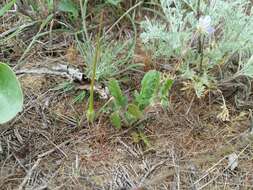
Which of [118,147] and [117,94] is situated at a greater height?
[117,94]

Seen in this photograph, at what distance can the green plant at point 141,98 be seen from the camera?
152 cm

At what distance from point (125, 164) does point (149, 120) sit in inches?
7.2

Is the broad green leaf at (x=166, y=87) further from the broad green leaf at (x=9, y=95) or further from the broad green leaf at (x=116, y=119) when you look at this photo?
the broad green leaf at (x=9, y=95)

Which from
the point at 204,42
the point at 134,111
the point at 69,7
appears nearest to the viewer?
the point at 134,111

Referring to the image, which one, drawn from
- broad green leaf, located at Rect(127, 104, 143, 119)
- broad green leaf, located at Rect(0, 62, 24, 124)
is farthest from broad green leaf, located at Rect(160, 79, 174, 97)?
broad green leaf, located at Rect(0, 62, 24, 124)

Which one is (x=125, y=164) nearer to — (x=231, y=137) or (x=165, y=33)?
(x=231, y=137)

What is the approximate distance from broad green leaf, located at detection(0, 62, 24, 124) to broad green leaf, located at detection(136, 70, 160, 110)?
0.38 m

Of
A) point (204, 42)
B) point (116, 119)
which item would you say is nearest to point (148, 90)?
point (116, 119)

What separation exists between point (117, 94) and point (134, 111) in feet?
0.25

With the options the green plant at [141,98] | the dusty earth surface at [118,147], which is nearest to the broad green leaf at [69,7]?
the dusty earth surface at [118,147]

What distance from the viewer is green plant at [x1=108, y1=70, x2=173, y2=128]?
1.52 meters

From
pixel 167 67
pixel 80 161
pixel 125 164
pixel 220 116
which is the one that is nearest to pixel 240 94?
pixel 220 116

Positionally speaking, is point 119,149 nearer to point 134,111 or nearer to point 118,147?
point 118,147

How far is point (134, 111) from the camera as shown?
58.9 inches
